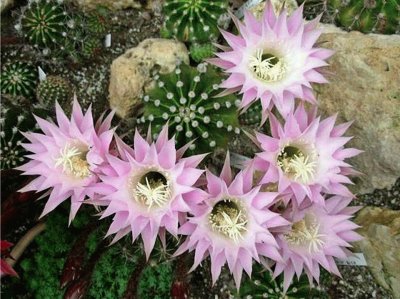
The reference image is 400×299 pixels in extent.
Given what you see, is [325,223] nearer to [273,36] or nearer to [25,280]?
[273,36]

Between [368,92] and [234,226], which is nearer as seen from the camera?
[234,226]

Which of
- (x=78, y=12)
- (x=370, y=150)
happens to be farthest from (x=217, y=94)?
(x=78, y=12)

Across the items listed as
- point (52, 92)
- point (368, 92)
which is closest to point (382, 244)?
point (368, 92)

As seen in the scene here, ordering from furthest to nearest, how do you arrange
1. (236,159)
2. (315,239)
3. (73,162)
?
(236,159)
(315,239)
(73,162)

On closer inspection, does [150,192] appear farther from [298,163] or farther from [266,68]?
[266,68]

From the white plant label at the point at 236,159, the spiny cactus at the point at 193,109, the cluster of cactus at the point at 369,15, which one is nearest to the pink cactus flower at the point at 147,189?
the spiny cactus at the point at 193,109

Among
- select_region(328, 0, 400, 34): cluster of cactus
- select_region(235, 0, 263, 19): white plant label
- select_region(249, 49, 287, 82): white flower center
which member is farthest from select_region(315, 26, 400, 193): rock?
select_region(249, 49, 287, 82): white flower center
